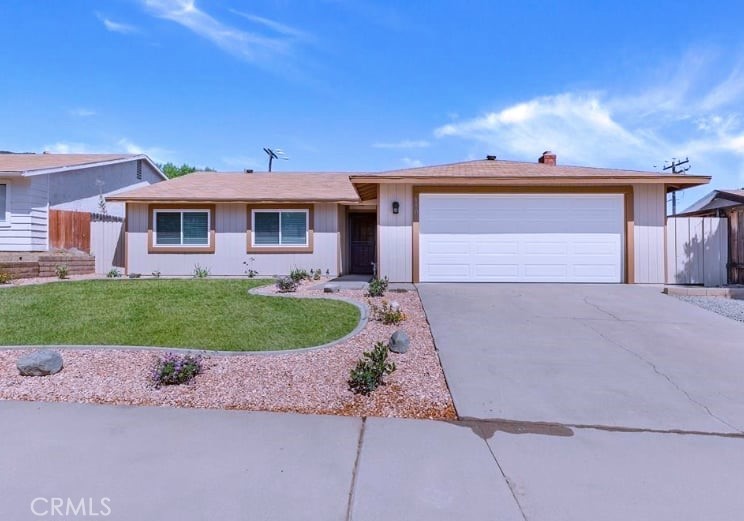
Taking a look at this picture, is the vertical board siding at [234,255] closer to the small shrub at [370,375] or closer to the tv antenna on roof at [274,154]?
the small shrub at [370,375]

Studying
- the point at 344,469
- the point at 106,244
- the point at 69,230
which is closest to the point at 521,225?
the point at 344,469

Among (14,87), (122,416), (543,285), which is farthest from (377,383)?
(14,87)

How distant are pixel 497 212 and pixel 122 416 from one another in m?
8.91

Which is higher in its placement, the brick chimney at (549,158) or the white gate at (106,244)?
the brick chimney at (549,158)

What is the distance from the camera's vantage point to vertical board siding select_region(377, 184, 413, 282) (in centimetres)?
1046

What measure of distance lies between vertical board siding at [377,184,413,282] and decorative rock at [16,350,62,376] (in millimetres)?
7056

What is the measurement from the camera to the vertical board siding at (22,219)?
13367 millimetres

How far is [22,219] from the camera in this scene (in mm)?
13406

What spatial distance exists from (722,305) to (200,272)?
523 inches

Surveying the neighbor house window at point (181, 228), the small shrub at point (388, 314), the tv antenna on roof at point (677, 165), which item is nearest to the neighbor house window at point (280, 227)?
the neighbor house window at point (181, 228)

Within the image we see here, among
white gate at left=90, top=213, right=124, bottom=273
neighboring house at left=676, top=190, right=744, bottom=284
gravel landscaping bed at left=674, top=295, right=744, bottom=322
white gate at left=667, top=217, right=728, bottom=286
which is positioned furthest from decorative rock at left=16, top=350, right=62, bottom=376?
neighboring house at left=676, top=190, right=744, bottom=284

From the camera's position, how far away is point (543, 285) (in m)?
10.0

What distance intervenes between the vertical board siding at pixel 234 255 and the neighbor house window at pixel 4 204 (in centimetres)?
373

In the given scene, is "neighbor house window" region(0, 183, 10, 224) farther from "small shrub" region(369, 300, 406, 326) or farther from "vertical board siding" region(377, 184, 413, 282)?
"small shrub" region(369, 300, 406, 326)
